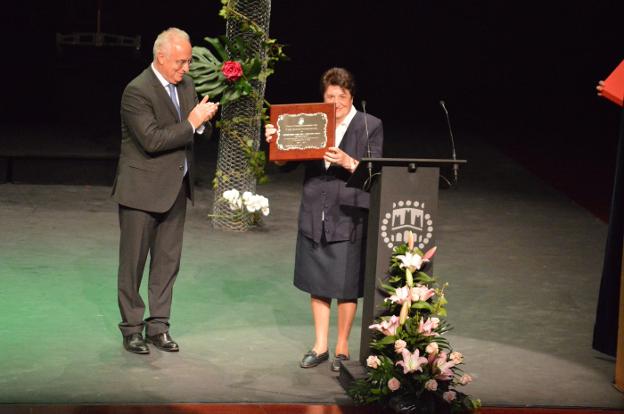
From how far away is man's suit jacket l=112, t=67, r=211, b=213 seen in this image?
570cm

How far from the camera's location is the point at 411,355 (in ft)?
16.0

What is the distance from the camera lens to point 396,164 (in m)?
5.04

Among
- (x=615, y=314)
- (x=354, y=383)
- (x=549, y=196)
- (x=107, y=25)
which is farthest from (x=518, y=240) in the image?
(x=107, y=25)

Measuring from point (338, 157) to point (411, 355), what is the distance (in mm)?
961

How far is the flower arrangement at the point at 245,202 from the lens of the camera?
8.39m

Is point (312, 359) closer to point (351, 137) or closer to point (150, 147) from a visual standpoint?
point (351, 137)

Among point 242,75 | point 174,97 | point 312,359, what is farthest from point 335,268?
point 242,75

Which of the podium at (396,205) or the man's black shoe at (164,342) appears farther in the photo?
the man's black shoe at (164,342)

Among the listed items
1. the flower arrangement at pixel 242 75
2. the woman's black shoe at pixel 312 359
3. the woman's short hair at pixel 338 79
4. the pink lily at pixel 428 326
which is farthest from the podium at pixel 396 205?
the flower arrangement at pixel 242 75

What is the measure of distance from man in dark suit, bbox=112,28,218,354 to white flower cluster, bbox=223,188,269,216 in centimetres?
239

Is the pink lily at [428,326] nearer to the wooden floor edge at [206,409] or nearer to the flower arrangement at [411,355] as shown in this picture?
the flower arrangement at [411,355]

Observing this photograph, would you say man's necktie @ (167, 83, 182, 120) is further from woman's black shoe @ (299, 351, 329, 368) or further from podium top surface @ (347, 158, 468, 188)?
woman's black shoe @ (299, 351, 329, 368)

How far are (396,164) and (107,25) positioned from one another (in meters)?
8.52

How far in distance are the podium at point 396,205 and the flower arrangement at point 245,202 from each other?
3.25 meters
